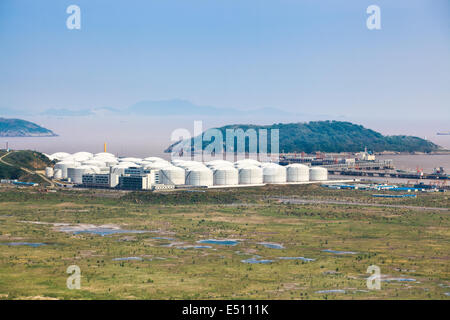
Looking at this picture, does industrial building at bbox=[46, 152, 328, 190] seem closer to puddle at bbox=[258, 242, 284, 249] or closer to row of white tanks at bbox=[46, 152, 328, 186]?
row of white tanks at bbox=[46, 152, 328, 186]

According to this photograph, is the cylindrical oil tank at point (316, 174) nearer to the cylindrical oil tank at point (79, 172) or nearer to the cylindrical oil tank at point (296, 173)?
the cylindrical oil tank at point (296, 173)

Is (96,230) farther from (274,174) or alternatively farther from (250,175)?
(274,174)

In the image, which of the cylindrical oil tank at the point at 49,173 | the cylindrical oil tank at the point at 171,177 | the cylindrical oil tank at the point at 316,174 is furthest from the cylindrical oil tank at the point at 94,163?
the cylindrical oil tank at the point at 316,174

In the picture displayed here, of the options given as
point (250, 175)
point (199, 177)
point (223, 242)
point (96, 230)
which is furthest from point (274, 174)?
point (223, 242)

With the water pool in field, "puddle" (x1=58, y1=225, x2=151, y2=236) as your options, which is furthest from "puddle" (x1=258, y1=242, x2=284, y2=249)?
the water pool in field

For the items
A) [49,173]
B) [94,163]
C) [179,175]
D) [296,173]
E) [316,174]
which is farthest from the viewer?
[94,163]
